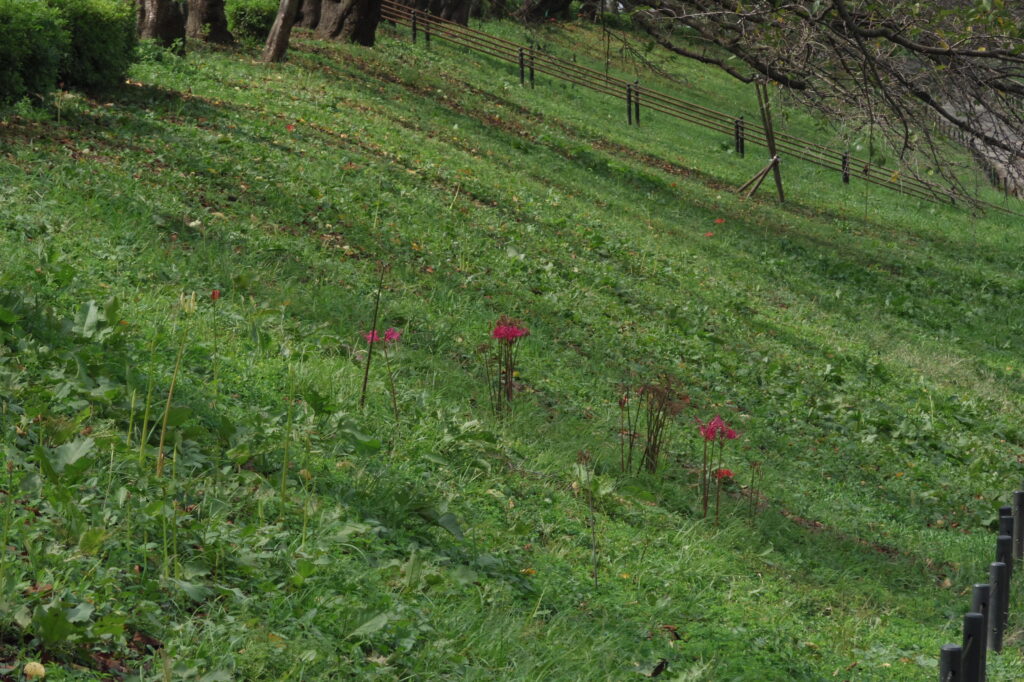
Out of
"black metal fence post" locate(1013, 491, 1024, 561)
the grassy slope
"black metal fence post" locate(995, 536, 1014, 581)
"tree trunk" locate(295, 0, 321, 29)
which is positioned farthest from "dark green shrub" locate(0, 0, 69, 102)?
"tree trunk" locate(295, 0, 321, 29)

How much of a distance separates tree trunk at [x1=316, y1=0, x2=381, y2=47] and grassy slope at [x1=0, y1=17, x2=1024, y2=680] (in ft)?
22.0

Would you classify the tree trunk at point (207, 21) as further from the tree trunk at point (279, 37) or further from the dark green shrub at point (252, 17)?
the dark green shrub at point (252, 17)

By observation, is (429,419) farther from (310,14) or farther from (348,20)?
(310,14)

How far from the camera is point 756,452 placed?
809 cm

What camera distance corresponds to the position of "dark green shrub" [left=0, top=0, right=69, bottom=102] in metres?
9.24

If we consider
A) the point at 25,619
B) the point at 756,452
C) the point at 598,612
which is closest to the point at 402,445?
the point at 598,612

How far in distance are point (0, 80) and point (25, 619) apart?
8036 mm

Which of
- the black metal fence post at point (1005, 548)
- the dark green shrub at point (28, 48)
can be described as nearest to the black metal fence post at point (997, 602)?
the black metal fence post at point (1005, 548)

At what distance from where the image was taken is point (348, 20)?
2202cm

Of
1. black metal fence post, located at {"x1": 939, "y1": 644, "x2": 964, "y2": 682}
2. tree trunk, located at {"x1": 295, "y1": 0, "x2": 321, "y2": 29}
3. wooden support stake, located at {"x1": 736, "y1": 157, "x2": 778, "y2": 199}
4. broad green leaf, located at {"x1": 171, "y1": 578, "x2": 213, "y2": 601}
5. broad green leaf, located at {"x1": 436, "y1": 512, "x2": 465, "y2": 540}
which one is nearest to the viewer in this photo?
broad green leaf, located at {"x1": 171, "y1": 578, "x2": 213, "y2": 601}

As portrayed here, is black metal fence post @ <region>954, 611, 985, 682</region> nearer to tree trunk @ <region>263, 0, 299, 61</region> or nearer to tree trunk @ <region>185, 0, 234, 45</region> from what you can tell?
tree trunk @ <region>263, 0, 299, 61</region>

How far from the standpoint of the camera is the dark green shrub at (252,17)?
66.9 feet

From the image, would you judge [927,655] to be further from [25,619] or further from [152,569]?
[25,619]

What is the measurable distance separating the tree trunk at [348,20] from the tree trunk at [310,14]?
0.54 feet
